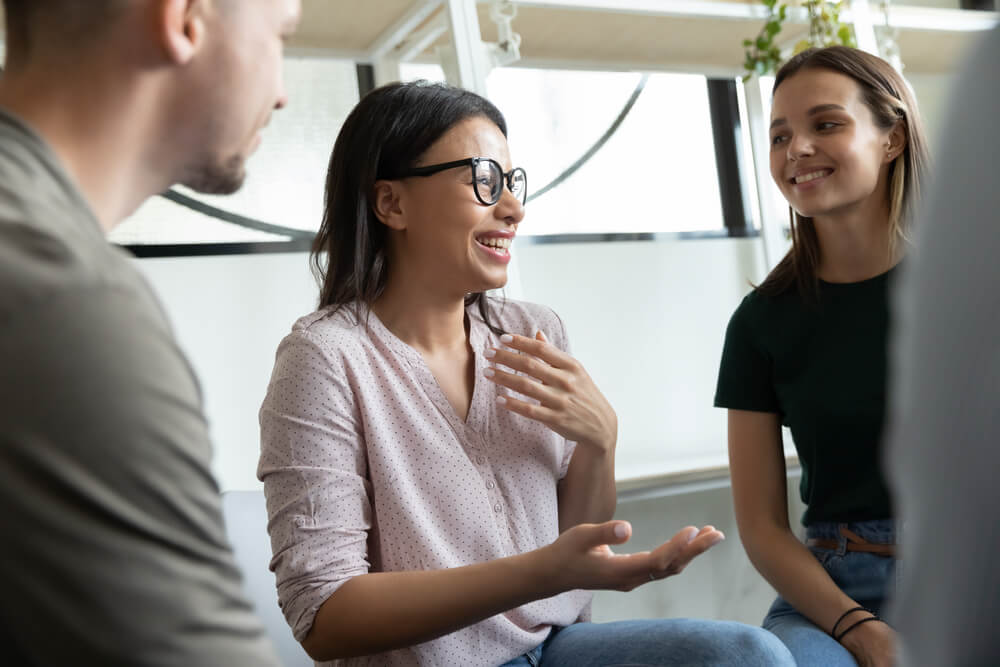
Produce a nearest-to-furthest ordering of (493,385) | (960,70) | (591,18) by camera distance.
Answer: (960,70), (493,385), (591,18)

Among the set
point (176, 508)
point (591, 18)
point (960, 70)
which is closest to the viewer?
point (960, 70)

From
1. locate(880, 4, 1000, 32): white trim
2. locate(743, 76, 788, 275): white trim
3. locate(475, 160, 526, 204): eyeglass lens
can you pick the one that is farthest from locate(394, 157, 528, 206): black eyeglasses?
locate(880, 4, 1000, 32): white trim

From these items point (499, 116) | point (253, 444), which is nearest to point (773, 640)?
point (499, 116)

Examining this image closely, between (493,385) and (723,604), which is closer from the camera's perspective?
(493,385)

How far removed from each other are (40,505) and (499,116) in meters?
1.06

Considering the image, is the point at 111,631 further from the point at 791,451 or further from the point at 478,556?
the point at 791,451

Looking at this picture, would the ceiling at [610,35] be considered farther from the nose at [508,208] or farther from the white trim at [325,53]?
the nose at [508,208]

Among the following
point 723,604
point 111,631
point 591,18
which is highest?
point 591,18

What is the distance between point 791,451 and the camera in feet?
6.91

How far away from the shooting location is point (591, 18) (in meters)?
2.04

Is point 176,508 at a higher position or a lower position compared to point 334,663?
higher

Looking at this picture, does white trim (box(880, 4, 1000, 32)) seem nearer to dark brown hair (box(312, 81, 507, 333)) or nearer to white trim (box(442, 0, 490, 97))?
white trim (box(442, 0, 490, 97))

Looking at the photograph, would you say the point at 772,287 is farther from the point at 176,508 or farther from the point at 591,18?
the point at 176,508

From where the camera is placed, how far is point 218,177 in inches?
26.3
